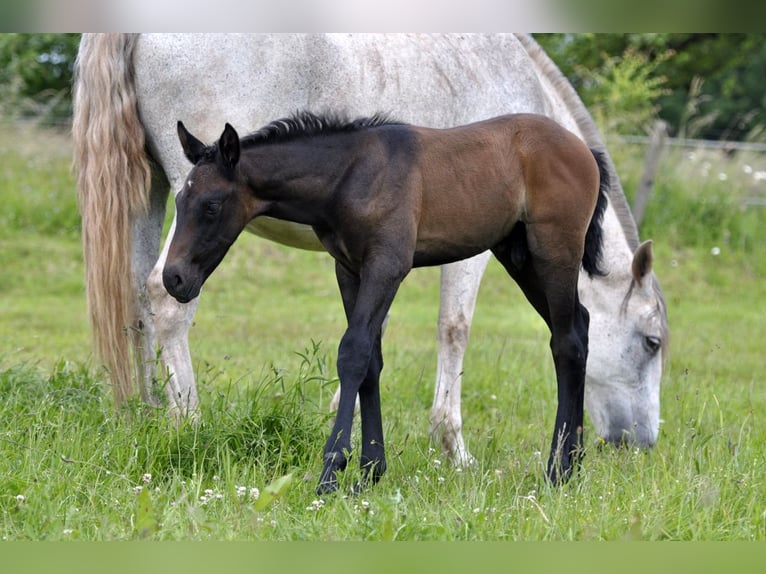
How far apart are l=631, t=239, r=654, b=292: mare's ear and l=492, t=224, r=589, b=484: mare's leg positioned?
1.00m

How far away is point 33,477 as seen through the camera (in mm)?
3654

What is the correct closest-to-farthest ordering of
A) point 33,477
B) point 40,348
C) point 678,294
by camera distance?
point 33,477 < point 40,348 < point 678,294

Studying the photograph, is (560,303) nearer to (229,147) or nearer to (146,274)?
(229,147)

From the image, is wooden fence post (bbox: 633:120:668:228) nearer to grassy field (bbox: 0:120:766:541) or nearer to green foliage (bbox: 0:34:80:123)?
grassy field (bbox: 0:120:766:541)

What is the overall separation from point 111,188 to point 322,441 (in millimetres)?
1570

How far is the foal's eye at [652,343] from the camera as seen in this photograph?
5406mm

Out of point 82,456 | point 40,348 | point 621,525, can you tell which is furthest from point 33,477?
point 40,348

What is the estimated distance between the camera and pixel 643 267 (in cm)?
530

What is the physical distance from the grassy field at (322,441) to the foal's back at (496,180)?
2.83 ft

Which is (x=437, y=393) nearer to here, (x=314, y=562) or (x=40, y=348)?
(x=314, y=562)

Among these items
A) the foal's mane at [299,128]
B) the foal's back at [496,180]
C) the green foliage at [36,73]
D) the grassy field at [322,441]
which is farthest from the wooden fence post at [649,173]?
the foal's mane at [299,128]

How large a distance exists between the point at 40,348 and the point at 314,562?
5.93 metres

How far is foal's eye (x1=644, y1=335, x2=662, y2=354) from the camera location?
541 cm

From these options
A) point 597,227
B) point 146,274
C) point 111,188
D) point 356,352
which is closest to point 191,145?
point 356,352
